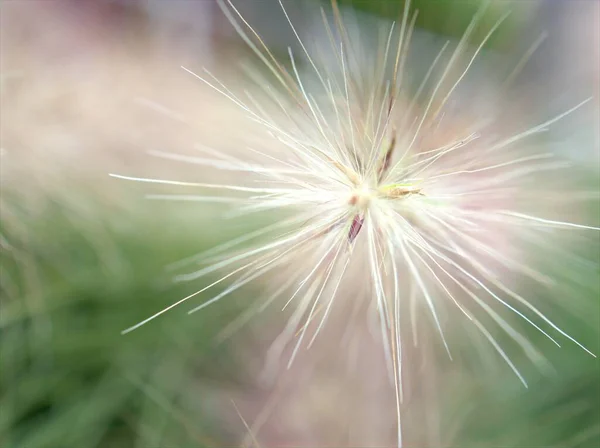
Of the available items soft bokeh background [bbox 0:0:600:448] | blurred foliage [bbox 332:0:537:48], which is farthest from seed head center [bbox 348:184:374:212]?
blurred foliage [bbox 332:0:537:48]

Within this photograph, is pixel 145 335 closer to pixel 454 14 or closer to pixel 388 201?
pixel 388 201

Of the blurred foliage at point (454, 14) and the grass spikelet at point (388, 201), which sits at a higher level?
the blurred foliage at point (454, 14)

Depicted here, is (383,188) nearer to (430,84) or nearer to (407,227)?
(407,227)

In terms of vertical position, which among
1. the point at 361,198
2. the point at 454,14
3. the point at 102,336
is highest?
the point at 454,14

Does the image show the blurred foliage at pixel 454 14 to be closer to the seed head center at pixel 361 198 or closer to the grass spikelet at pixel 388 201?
the grass spikelet at pixel 388 201

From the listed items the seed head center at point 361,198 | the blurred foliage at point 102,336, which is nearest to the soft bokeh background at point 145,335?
the blurred foliage at point 102,336

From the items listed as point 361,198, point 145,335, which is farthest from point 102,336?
point 361,198

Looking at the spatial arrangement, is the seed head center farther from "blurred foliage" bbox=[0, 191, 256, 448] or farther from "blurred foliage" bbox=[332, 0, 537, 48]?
"blurred foliage" bbox=[332, 0, 537, 48]
